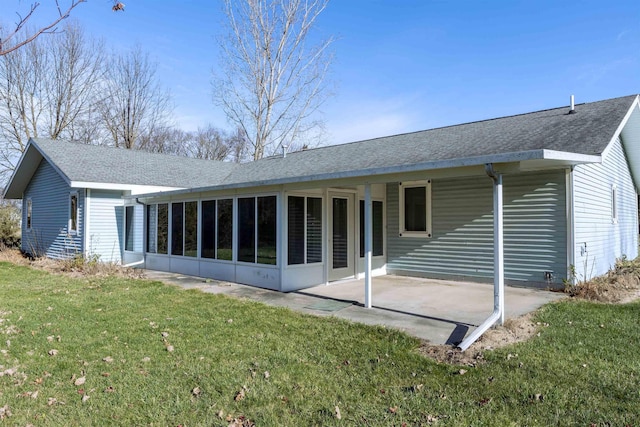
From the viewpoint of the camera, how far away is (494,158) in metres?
5.27

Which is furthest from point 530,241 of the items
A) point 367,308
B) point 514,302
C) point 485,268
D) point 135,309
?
point 135,309

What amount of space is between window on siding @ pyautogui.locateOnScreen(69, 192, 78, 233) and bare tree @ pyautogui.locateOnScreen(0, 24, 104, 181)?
45.0ft

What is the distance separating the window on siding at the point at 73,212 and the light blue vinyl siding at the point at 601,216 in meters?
14.4

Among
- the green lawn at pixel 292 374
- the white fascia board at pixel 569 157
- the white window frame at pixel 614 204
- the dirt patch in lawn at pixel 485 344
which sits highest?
the white fascia board at pixel 569 157

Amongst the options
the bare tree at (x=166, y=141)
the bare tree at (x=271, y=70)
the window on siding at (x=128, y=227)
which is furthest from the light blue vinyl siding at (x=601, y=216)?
the bare tree at (x=166, y=141)

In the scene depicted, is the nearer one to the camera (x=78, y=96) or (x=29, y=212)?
(x=29, y=212)

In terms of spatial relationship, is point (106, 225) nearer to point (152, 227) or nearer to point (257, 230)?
point (152, 227)

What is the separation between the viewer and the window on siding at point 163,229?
39.4 ft

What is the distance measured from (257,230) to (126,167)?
837 cm

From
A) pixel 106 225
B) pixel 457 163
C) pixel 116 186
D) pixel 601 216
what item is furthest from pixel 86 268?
pixel 601 216

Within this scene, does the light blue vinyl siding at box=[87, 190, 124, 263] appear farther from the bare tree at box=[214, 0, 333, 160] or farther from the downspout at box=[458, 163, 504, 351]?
the downspout at box=[458, 163, 504, 351]

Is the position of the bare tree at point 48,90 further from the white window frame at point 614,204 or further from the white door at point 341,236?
the white window frame at point 614,204

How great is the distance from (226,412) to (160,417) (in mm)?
→ 507

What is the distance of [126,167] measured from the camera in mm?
15000
